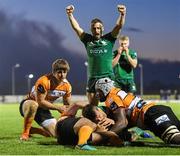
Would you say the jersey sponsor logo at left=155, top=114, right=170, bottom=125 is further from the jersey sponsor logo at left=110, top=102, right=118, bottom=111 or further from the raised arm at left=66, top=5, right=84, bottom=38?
the raised arm at left=66, top=5, right=84, bottom=38

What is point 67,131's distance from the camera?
27.5 feet

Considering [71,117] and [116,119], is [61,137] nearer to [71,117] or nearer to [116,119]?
[71,117]

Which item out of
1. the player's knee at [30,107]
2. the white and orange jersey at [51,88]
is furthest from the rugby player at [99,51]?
the player's knee at [30,107]

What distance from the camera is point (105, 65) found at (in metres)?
9.80

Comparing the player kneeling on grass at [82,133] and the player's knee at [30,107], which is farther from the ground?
the player's knee at [30,107]

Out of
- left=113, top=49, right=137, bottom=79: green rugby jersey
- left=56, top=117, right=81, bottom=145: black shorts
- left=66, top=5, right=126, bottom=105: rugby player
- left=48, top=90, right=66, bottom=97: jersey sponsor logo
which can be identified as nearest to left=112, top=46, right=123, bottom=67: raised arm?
left=113, top=49, right=137, bottom=79: green rugby jersey

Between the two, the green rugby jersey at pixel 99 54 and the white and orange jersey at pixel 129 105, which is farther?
the green rugby jersey at pixel 99 54

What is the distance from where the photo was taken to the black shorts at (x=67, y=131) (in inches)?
328

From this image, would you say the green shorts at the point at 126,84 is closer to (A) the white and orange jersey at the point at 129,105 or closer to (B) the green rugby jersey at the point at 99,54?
(B) the green rugby jersey at the point at 99,54

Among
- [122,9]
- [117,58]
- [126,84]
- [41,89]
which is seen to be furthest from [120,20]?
[126,84]

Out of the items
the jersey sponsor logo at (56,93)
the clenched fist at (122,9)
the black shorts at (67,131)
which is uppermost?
the clenched fist at (122,9)

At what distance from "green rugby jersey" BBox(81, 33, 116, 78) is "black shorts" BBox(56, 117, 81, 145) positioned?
5.00 feet

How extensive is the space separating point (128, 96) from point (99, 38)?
5.49 feet

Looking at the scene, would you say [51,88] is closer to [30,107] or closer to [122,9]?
[30,107]
